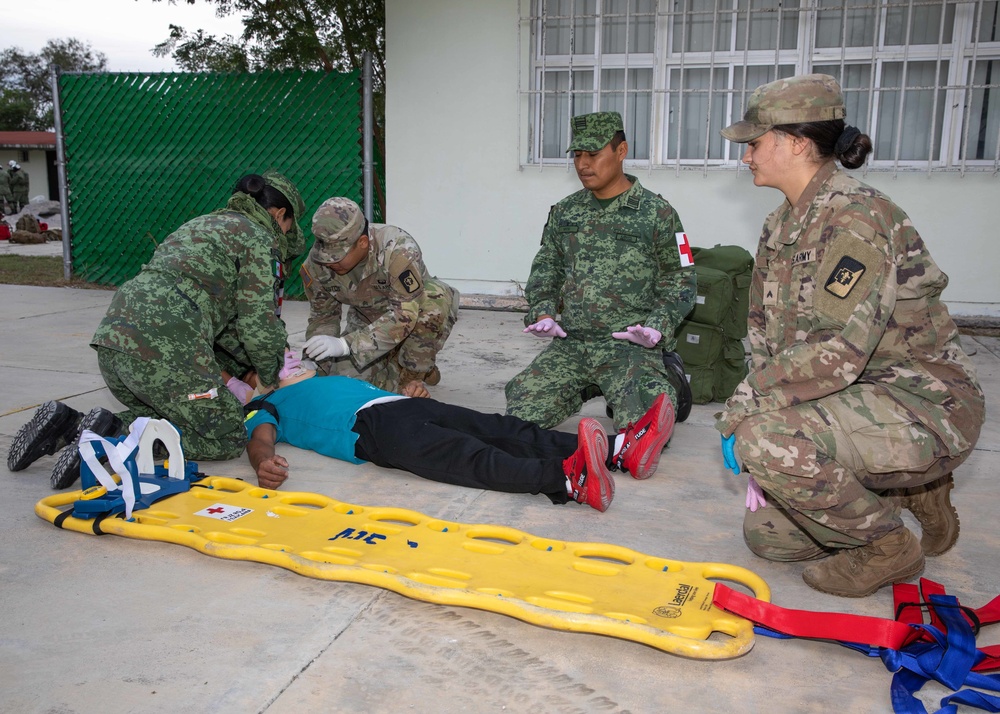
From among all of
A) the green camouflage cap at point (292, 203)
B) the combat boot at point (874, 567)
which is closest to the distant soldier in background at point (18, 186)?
the green camouflage cap at point (292, 203)

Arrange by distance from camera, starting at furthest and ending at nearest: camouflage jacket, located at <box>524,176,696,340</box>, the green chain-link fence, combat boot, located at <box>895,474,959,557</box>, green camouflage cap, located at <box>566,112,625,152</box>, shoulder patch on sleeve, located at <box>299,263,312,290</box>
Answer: the green chain-link fence
shoulder patch on sleeve, located at <box>299,263,312,290</box>
camouflage jacket, located at <box>524,176,696,340</box>
green camouflage cap, located at <box>566,112,625,152</box>
combat boot, located at <box>895,474,959,557</box>

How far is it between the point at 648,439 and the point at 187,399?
1.79m

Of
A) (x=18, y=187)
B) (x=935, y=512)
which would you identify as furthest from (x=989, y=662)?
(x=18, y=187)

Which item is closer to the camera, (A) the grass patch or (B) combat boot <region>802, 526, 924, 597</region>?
(B) combat boot <region>802, 526, 924, 597</region>

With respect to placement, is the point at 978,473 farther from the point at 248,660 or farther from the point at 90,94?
the point at 90,94

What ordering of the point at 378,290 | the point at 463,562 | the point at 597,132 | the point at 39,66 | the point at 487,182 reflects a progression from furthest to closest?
the point at 39,66 → the point at 487,182 → the point at 378,290 → the point at 597,132 → the point at 463,562

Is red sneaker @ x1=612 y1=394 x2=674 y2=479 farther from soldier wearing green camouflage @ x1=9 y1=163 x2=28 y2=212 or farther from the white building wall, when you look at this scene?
soldier wearing green camouflage @ x1=9 y1=163 x2=28 y2=212

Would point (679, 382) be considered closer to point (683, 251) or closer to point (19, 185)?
point (683, 251)

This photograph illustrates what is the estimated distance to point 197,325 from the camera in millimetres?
3420

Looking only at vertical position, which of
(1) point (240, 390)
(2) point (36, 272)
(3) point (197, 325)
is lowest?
(2) point (36, 272)

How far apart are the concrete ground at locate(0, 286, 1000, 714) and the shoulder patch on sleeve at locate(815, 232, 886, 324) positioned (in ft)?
2.72

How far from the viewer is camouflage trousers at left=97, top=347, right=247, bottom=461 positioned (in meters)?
3.33

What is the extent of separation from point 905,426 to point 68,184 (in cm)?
870

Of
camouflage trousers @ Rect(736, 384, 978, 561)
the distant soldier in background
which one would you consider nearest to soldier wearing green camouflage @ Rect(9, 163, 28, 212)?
the distant soldier in background
